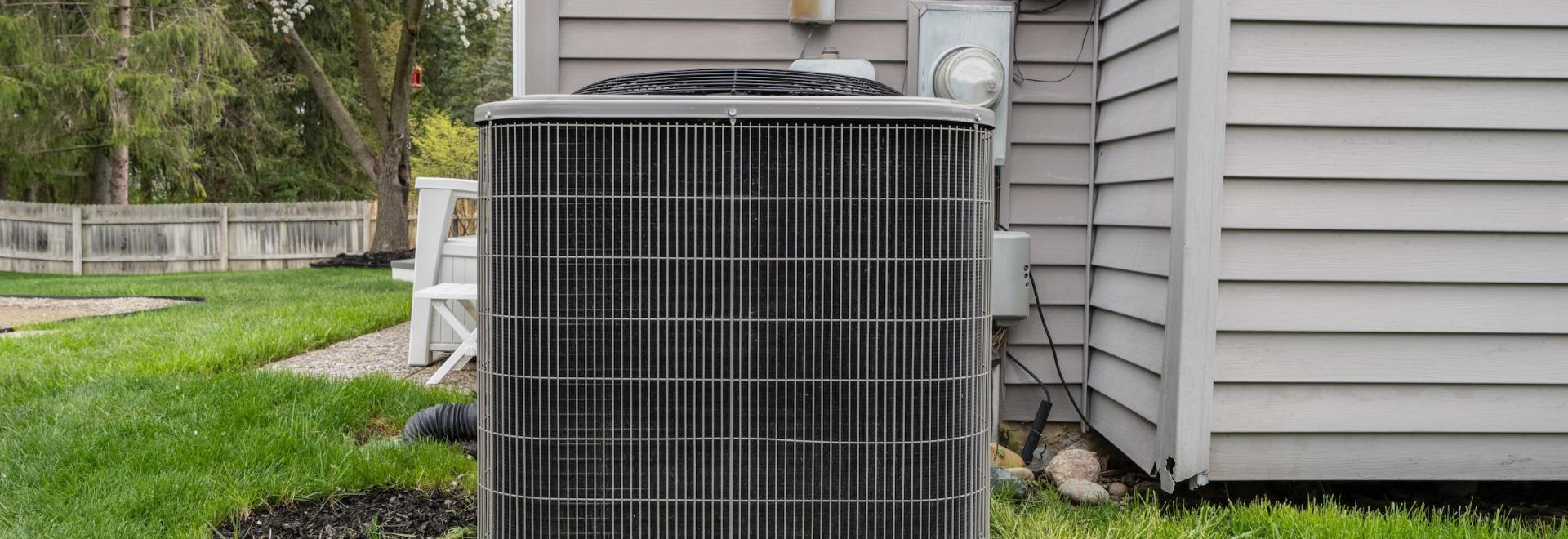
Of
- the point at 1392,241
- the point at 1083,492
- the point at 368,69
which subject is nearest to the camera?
the point at 1392,241

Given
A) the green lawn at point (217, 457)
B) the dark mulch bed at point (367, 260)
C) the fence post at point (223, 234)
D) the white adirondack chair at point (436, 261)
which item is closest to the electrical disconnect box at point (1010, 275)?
the green lawn at point (217, 457)

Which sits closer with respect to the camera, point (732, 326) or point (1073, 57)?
point (732, 326)

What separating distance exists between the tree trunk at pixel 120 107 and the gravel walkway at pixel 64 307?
11.0ft

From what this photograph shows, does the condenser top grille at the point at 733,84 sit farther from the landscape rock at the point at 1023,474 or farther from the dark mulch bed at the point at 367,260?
the dark mulch bed at the point at 367,260

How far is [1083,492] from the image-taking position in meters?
3.05

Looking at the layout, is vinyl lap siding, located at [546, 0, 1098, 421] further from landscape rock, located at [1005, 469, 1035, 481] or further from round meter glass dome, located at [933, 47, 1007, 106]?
landscape rock, located at [1005, 469, 1035, 481]

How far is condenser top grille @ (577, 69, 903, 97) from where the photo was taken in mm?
2029

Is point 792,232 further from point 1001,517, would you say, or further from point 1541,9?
point 1541,9

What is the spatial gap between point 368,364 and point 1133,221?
360 cm

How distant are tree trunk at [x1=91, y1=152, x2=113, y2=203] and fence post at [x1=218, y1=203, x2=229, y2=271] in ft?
12.3

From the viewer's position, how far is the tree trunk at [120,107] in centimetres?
1162

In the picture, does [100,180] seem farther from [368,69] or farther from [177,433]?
[177,433]

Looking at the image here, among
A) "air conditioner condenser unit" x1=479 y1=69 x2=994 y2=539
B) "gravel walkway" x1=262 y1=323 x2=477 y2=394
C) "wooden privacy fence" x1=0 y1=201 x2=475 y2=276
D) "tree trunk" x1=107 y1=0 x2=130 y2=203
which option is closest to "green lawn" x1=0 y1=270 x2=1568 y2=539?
"gravel walkway" x1=262 y1=323 x2=477 y2=394

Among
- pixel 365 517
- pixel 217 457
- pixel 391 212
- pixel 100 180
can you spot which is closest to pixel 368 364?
pixel 217 457
